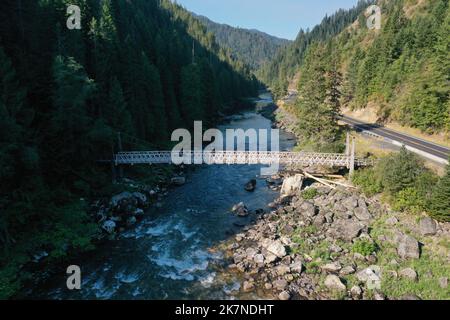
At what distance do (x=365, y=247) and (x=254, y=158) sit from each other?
14.6 meters

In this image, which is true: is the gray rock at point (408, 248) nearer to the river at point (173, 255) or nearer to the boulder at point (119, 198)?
the river at point (173, 255)

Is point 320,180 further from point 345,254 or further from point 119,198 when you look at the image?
point 119,198

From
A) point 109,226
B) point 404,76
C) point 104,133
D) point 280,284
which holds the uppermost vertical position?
point 404,76

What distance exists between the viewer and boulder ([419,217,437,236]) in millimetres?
19219

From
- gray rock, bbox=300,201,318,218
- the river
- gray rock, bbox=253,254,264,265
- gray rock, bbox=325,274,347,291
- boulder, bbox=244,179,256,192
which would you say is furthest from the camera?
boulder, bbox=244,179,256,192

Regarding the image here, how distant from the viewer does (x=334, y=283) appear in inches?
678

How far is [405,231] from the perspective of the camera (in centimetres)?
2028

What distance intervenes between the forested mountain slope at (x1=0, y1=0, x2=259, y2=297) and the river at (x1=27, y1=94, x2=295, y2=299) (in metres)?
2.82

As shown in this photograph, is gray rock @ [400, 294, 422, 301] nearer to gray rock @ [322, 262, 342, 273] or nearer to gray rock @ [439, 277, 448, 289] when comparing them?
gray rock @ [439, 277, 448, 289]

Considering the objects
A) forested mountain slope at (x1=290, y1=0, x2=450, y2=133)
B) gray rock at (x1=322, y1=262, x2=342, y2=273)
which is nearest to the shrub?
gray rock at (x1=322, y1=262, x2=342, y2=273)

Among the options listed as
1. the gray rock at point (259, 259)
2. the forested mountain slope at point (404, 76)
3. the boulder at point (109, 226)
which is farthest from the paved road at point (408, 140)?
the boulder at point (109, 226)

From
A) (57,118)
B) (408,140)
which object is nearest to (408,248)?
(408,140)
